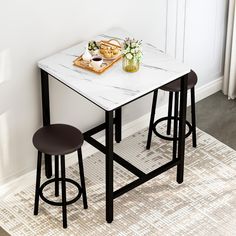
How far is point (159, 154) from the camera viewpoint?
4.99m

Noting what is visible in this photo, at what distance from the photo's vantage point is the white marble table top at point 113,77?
156 inches

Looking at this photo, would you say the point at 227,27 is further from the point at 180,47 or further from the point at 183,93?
the point at 183,93

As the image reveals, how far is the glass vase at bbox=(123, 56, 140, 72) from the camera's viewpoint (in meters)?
4.12

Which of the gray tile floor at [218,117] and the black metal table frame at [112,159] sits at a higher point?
the black metal table frame at [112,159]

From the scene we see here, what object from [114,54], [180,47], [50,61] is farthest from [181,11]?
[50,61]

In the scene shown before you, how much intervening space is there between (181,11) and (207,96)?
3.23ft

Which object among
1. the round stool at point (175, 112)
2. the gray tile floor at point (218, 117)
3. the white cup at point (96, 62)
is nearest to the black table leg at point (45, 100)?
the white cup at point (96, 62)

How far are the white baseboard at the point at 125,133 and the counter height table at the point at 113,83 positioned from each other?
8.6 inches

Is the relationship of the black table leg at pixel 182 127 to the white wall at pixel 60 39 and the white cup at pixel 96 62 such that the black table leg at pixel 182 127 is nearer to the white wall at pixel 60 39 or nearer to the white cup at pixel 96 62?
the white cup at pixel 96 62

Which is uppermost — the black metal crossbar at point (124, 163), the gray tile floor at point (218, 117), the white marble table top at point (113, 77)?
the white marble table top at point (113, 77)

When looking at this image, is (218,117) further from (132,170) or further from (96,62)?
(96,62)

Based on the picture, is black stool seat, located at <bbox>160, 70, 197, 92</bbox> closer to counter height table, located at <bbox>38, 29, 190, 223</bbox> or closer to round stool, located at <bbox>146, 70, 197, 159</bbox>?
round stool, located at <bbox>146, 70, 197, 159</bbox>

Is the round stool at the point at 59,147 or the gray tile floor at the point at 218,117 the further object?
the gray tile floor at the point at 218,117

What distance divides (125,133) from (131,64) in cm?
109
